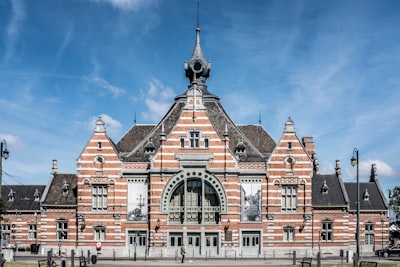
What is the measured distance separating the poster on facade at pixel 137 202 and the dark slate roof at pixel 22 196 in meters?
13.5

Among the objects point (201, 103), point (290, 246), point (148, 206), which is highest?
point (201, 103)

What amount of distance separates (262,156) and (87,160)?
18011 mm

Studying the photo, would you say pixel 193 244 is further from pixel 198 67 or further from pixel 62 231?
pixel 198 67

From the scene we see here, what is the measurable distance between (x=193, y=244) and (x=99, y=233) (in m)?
9.77

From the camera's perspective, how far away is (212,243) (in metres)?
55.0

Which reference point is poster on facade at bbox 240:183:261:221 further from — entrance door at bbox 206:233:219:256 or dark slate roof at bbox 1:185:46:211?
dark slate roof at bbox 1:185:46:211

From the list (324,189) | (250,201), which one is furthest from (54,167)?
(324,189)

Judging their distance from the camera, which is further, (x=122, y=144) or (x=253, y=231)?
(x=122, y=144)

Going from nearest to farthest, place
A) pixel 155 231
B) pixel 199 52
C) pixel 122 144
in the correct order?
1. pixel 155 231
2. pixel 122 144
3. pixel 199 52

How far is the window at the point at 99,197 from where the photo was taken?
5625 centimetres

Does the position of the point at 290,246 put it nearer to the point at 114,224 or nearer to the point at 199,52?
the point at 114,224

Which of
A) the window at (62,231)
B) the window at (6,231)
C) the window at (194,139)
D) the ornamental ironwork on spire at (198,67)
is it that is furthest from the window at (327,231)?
the window at (6,231)

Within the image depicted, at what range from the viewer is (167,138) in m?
55.9

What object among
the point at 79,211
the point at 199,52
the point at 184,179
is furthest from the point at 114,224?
the point at 199,52
